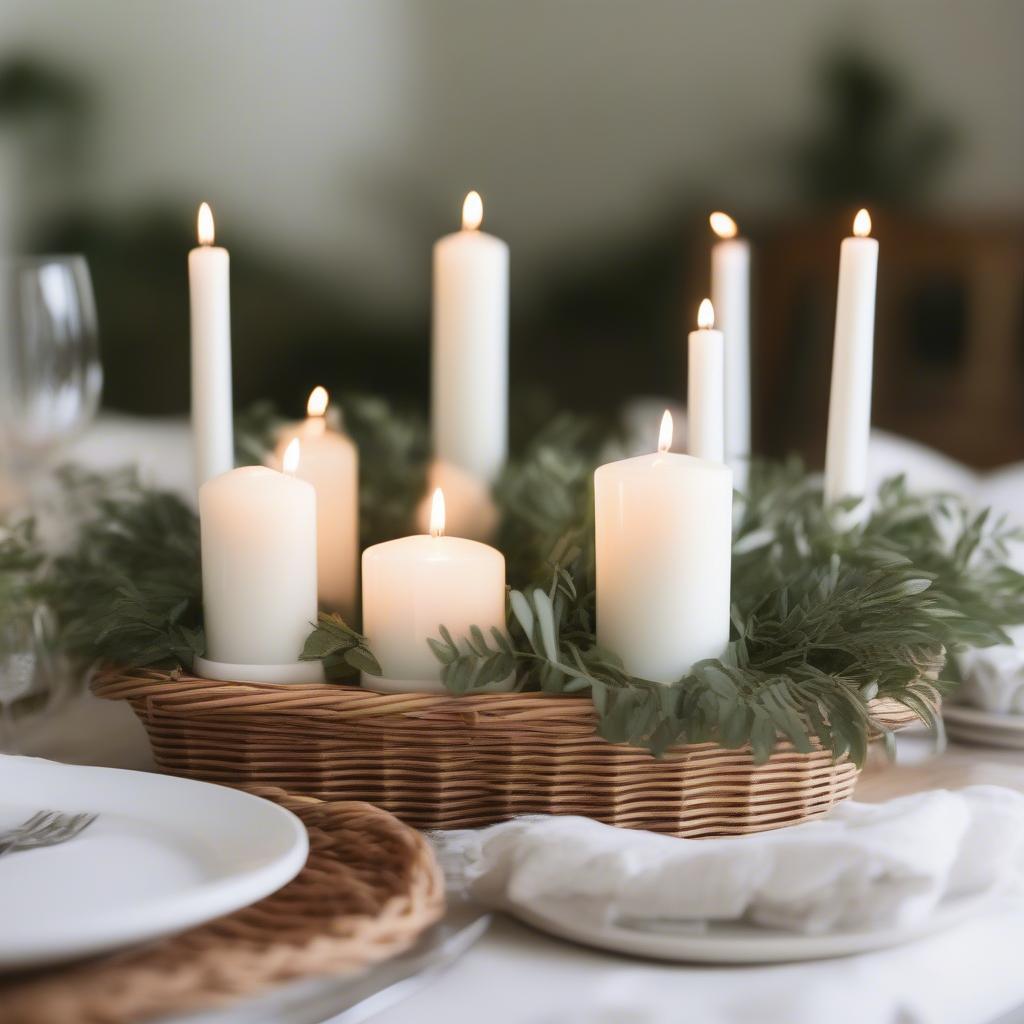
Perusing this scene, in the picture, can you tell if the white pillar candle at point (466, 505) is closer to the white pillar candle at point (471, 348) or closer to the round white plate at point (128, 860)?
the white pillar candle at point (471, 348)

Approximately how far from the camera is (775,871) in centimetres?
51

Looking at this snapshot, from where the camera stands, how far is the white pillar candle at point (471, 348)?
0.90m

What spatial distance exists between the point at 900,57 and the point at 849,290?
1.89 meters

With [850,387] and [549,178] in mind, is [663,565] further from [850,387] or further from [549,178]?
[549,178]

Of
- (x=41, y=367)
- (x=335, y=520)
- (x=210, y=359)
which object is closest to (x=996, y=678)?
(x=335, y=520)

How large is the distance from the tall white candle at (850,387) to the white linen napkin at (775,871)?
1.02ft

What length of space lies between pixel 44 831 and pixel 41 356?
2.33 ft

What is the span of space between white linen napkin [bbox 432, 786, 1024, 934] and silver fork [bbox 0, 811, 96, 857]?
6.9 inches

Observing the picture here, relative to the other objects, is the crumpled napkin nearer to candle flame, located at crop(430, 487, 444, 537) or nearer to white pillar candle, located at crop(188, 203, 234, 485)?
candle flame, located at crop(430, 487, 444, 537)

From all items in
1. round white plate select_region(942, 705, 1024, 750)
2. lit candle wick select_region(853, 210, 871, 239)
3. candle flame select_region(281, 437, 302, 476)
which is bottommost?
round white plate select_region(942, 705, 1024, 750)

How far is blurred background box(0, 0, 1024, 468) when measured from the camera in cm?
215

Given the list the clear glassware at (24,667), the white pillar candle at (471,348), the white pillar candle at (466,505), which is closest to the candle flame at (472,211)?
the white pillar candle at (471,348)

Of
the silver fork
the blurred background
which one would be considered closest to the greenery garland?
the silver fork

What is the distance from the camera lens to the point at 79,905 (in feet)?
1.59
